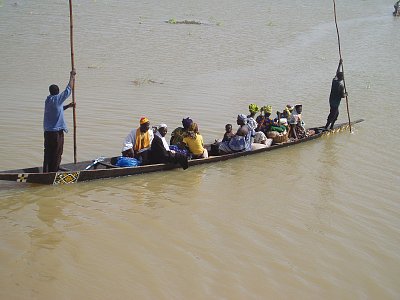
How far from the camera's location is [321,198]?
24.4 ft

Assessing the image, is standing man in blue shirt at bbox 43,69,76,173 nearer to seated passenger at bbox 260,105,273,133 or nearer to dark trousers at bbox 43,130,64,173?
dark trousers at bbox 43,130,64,173

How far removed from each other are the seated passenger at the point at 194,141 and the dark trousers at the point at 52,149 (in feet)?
7.08

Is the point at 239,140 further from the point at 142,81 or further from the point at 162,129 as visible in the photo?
the point at 142,81

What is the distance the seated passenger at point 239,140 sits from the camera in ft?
28.6

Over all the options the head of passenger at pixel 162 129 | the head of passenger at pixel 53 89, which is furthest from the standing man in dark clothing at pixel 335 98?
the head of passenger at pixel 53 89

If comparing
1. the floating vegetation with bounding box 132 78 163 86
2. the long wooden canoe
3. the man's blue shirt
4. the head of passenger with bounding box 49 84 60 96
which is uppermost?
the floating vegetation with bounding box 132 78 163 86

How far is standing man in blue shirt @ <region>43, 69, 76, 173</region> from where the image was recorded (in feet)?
22.1

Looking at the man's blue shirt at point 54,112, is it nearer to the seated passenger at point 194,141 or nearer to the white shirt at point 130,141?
the white shirt at point 130,141

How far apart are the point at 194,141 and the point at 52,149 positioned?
7.75 ft

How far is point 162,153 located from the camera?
7.73 m

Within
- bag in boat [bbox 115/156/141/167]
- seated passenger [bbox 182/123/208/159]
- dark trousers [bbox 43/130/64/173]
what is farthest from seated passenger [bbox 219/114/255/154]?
dark trousers [bbox 43/130/64/173]

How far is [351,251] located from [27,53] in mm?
13983

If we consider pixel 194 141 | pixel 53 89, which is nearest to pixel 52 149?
pixel 53 89

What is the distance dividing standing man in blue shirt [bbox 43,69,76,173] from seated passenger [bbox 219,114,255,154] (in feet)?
10.0
